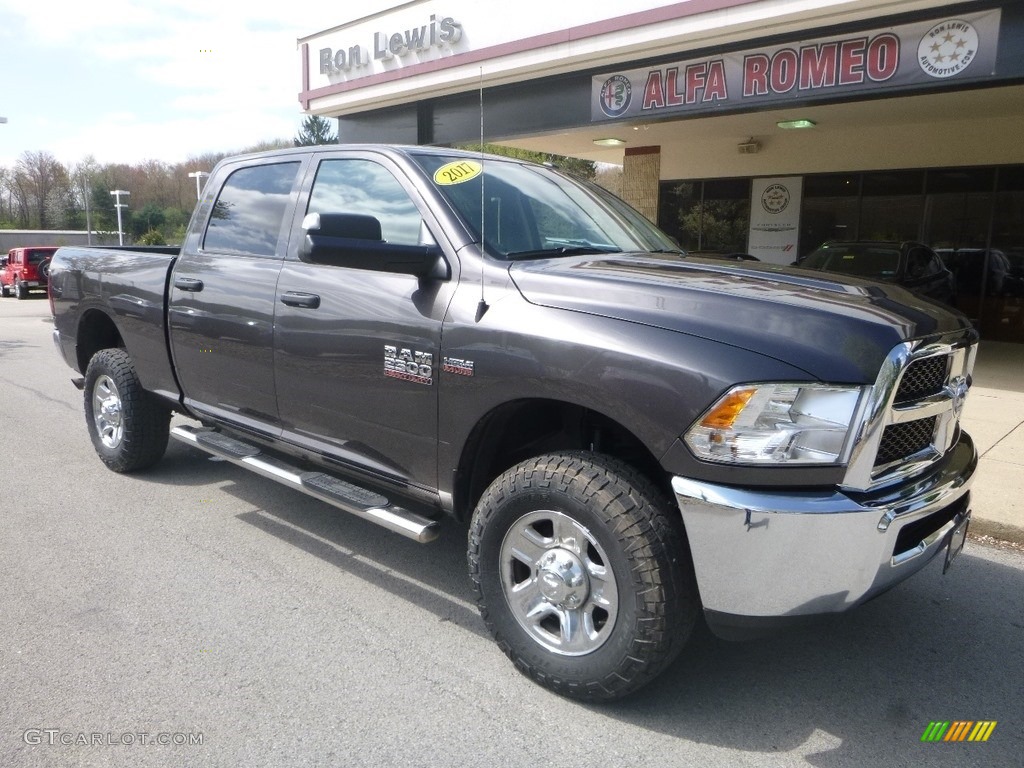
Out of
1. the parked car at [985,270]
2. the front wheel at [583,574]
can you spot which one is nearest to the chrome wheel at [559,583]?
the front wheel at [583,574]

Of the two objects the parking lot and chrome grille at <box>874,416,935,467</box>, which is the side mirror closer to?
the parking lot

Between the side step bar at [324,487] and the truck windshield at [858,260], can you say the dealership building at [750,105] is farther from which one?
the side step bar at [324,487]

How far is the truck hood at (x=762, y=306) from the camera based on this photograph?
2.42 meters

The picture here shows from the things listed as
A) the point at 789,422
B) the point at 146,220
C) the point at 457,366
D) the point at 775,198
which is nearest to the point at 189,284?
the point at 457,366

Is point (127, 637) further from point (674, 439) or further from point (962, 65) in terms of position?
point (962, 65)

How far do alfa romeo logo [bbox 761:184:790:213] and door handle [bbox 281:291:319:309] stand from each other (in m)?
13.1

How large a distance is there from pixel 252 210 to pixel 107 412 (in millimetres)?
2138

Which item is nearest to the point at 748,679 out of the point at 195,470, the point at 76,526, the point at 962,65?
the point at 76,526

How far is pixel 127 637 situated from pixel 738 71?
9.11 m

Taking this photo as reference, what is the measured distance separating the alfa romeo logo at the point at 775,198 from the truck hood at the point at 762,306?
1269 centimetres

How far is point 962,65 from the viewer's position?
825cm

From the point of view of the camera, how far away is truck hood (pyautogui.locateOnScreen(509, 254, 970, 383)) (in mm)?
2420

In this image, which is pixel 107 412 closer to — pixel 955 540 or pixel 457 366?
pixel 457 366

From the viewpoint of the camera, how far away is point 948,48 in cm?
830
